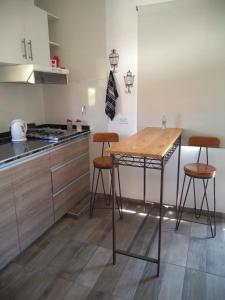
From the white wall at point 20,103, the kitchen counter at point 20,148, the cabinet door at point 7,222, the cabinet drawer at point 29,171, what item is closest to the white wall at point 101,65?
the white wall at point 20,103

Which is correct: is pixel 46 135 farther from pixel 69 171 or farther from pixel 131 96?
pixel 131 96

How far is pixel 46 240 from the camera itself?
238 centimetres

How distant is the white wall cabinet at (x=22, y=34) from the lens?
2160mm

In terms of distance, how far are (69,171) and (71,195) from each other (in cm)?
31

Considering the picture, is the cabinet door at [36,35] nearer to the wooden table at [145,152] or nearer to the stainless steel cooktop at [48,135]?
the stainless steel cooktop at [48,135]

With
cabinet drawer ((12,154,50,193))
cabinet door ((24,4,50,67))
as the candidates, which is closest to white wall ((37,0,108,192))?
cabinet door ((24,4,50,67))

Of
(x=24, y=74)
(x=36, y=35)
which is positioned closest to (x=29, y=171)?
(x=24, y=74)

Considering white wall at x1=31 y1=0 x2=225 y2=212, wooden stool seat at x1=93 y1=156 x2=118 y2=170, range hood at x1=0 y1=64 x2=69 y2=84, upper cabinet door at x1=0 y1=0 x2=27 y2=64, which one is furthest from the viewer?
white wall at x1=31 y1=0 x2=225 y2=212

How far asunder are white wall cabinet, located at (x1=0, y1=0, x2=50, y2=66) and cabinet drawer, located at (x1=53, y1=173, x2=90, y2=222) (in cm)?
144

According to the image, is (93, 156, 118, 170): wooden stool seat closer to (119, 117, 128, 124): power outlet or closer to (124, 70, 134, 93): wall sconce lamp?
(119, 117, 128, 124): power outlet

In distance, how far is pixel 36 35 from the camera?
254 centimetres

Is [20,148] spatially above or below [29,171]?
above

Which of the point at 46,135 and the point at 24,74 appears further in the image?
the point at 46,135

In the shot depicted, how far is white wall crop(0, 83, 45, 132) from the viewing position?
105 inches
